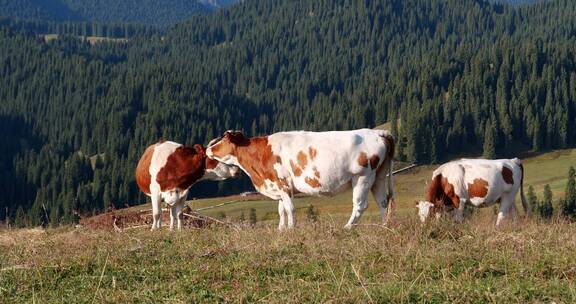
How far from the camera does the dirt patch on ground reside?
774 inches

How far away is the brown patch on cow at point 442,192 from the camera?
21.9 metres

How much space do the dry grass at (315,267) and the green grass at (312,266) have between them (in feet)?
0.06

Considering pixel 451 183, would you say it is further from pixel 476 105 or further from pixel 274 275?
pixel 476 105

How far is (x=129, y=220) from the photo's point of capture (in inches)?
845

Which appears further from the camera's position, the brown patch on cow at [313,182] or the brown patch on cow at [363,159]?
the brown patch on cow at [313,182]

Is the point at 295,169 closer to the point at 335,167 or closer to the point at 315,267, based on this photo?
the point at 335,167

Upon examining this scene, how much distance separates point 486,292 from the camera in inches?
320

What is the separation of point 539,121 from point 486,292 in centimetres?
17224

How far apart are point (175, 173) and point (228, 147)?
2.10 metres

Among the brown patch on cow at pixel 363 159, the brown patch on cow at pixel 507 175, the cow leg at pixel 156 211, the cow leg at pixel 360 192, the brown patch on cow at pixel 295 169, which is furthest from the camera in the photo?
the brown patch on cow at pixel 507 175

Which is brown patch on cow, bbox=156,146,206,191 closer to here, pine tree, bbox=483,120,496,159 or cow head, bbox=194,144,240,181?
cow head, bbox=194,144,240,181

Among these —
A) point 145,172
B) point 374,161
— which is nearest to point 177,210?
point 145,172

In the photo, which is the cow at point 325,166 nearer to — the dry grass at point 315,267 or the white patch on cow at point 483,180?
the dry grass at point 315,267

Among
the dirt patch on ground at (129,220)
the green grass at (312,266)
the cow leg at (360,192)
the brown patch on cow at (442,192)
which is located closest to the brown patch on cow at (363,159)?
the cow leg at (360,192)
